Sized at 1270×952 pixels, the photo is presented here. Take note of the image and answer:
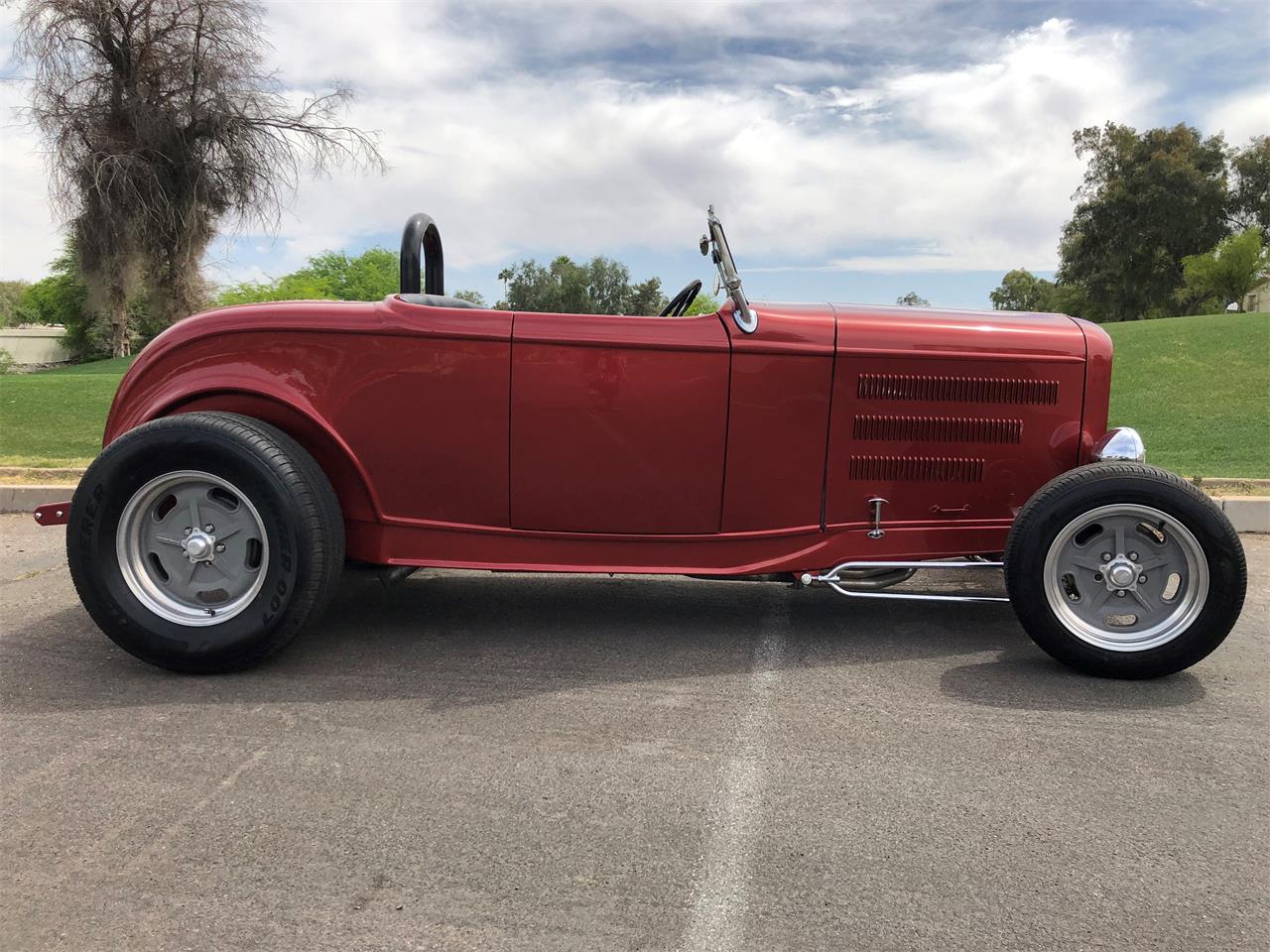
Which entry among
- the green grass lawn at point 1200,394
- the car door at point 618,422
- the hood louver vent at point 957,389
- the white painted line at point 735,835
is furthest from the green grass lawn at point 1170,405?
the white painted line at point 735,835

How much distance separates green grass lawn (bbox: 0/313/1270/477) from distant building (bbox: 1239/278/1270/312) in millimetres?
31354

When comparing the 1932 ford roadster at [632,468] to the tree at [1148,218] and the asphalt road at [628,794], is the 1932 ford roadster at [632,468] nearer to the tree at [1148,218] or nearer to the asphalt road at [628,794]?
the asphalt road at [628,794]

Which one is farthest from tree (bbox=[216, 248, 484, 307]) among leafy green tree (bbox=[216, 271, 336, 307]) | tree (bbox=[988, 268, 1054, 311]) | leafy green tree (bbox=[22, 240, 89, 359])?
tree (bbox=[988, 268, 1054, 311])

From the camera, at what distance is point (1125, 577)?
3.17 meters

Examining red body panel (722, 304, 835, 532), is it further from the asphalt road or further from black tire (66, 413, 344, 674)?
black tire (66, 413, 344, 674)

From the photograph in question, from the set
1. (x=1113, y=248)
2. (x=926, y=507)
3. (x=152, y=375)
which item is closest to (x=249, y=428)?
(x=152, y=375)

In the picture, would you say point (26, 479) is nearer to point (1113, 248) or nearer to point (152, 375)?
point (152, 375)

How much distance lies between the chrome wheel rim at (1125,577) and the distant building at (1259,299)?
48098 mm

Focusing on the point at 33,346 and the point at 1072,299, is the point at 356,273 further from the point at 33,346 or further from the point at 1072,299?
the point at 1072,299

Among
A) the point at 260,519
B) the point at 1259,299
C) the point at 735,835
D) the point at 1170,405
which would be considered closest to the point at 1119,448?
the point at 735,835

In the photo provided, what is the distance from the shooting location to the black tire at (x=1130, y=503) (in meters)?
3.08

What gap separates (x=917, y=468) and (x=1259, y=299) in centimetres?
6051

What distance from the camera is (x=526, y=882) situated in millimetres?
1914

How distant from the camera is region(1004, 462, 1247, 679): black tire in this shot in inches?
121
